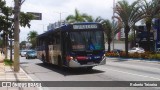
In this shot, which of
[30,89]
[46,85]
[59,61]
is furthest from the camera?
[59,61]

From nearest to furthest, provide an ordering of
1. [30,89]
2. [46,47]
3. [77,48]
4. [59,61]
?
1. [30,89]
2. [77,48]
3. [59,61]
4. [46,47]

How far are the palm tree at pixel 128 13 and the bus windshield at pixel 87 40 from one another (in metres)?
24.1

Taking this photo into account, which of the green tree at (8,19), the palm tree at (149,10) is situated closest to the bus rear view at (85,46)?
the green tree at (8,19)

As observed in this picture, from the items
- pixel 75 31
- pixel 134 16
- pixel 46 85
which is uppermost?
pixel 134 16

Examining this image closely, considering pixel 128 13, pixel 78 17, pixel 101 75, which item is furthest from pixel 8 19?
pixel 78 17

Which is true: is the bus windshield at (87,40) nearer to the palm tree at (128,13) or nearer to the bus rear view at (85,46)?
the bus rear view at (85,46)

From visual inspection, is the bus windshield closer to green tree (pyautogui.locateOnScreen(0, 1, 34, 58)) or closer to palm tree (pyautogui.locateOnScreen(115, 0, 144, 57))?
green tree (pyautogui.locateOnScreen(0, 1, 34, 58))

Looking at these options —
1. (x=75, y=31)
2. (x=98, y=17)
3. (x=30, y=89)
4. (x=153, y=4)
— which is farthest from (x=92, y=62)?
(x=98, y=17)

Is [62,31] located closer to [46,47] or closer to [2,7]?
[46,47]

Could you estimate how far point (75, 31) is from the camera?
68.9 ft

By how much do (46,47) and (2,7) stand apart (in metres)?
10.2

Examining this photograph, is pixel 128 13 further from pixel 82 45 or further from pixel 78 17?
pixel 82 45

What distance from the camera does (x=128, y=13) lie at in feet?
149

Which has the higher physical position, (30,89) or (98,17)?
(98,17)
